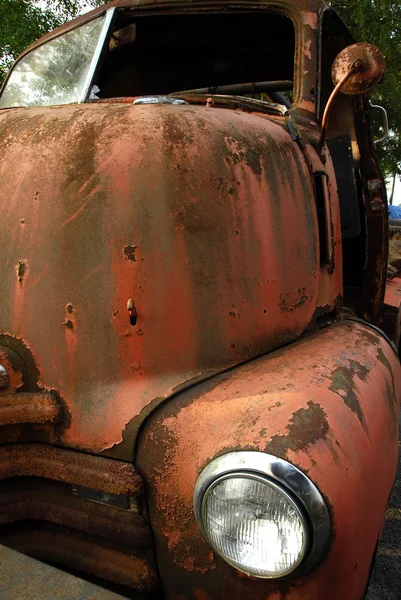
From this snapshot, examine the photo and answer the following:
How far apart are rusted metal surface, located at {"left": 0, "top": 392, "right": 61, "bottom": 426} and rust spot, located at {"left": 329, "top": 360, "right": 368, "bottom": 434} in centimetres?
78

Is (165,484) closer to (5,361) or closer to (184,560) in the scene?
(184,560)

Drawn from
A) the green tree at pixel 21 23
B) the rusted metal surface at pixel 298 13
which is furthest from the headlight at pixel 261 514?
the green tree at pixel 21 23

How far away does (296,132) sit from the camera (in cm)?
203

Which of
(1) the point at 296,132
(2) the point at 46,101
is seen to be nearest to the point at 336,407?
(1) the point at 296,132

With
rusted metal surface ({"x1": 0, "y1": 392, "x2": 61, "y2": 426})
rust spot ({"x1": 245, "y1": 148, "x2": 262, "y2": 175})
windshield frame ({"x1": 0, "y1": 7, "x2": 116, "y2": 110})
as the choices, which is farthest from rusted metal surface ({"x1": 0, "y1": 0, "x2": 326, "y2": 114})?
rusted metal surface ({"x1": 0, "y1": 392, "x2": 61, "y2": 426})

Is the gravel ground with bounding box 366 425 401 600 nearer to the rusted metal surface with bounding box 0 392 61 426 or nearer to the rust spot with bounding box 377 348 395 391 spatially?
the rust spot with bounding box 377 348 395 391

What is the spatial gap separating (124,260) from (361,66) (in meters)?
1.15

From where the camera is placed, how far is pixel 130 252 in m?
1.43

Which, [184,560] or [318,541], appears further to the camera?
[184,560]

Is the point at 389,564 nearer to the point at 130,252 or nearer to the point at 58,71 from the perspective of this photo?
the point at 130,252

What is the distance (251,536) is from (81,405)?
59 cm

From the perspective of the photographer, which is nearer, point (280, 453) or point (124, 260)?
point (280, 453)

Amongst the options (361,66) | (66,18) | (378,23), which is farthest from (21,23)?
(361,66)

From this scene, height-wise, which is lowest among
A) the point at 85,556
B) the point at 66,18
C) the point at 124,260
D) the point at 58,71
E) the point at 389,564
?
the point at 389,564
